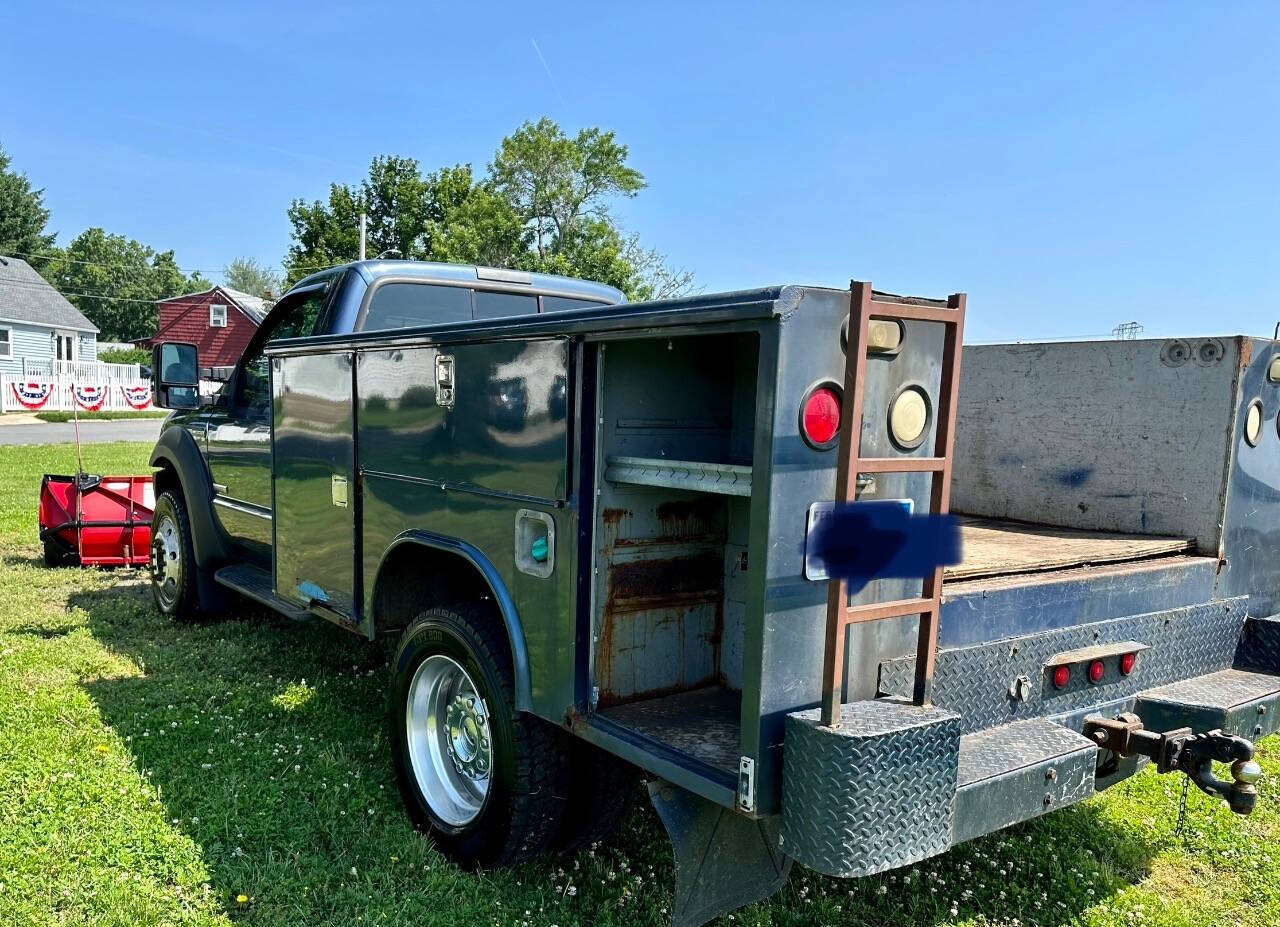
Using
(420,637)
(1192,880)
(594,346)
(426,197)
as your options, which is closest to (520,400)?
(594,346)

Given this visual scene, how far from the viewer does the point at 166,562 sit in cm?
645

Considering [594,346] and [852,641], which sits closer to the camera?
[852,641]

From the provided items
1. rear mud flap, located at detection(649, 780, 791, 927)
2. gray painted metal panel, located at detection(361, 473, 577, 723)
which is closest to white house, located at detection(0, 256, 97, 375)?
gray painted metal panel, located at detection(361, 473, 577, 723)

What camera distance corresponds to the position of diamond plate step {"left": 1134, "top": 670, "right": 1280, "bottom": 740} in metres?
3.04

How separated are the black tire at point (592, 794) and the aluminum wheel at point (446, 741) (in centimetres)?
40

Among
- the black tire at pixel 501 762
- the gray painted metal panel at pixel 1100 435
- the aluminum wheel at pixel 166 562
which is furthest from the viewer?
the aluminum wheel at pixel 166 562

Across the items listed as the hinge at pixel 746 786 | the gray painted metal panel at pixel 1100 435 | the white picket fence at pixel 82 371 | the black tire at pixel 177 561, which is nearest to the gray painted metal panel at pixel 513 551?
the hinge at pixel 746 786

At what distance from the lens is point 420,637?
355 centimetres

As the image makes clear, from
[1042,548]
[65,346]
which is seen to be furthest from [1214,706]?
[65,346]

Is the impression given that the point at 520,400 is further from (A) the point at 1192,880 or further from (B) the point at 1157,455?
(A) the point at 1192,880

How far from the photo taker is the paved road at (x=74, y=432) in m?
21.1

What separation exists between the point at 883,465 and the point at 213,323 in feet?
162

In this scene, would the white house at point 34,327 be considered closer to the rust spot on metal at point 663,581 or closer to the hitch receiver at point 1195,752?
the rust spot on metal at point 663,581

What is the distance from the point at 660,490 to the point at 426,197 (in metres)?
33.6
